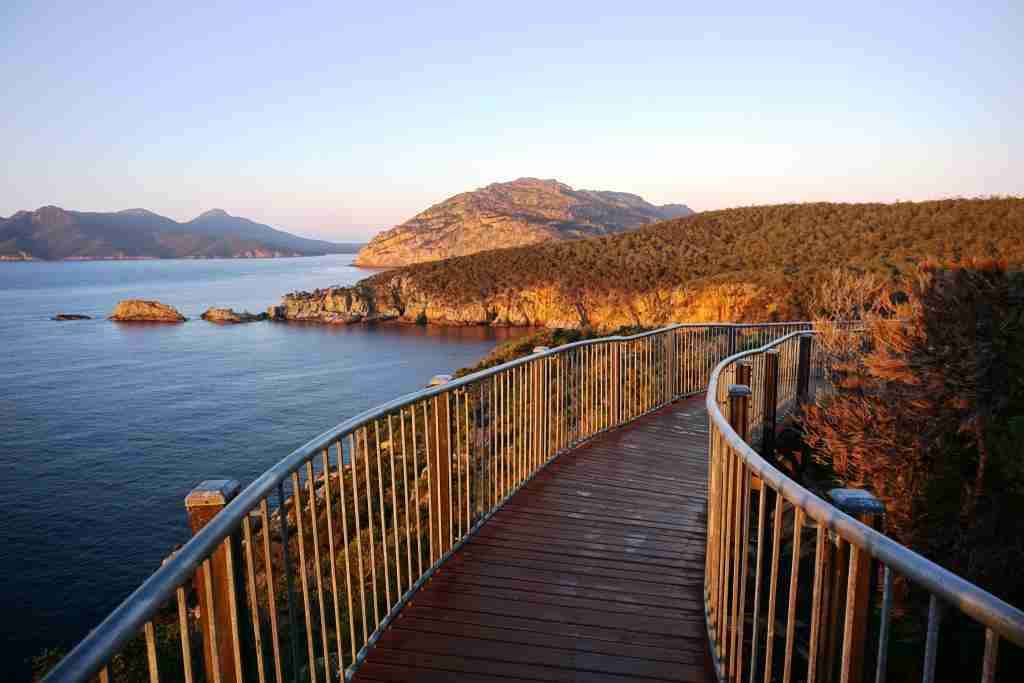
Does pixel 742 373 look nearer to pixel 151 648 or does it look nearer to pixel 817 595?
pixel 817 595

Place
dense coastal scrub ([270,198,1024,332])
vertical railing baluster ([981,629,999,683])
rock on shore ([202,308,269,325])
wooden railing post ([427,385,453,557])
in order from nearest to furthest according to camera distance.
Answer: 1. vertical railing baluster ([981,629,999,683])
2. wooden railing post ([427,385,453,557])
3. dense coastal scrub ([270,198,1024,332])
4. rock on shore ([202,308,269,325])

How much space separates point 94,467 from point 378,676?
100 ft

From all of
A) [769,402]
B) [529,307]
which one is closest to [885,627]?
[769,402]

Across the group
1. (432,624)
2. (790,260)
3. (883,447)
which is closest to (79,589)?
(432,624)

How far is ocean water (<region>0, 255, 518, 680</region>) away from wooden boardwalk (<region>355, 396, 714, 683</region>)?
670 inches

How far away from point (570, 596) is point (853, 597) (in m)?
2.52

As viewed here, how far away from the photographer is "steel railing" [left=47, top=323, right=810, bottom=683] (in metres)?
1.77

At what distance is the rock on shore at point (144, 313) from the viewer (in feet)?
260

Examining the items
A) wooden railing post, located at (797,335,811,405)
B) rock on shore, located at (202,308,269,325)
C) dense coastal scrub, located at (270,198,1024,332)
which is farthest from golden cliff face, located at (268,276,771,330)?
wooden railing post, located at (797,335,811,405)

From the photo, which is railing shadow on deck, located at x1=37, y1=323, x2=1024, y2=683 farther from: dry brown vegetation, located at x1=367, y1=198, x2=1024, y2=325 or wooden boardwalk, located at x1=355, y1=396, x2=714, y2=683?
dry brown vegetation, located at x1=367, y1=198, x2=1024, y2=325

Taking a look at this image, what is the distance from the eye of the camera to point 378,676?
3178 mm

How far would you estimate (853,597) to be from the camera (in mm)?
1717

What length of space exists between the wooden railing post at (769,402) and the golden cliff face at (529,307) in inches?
1051

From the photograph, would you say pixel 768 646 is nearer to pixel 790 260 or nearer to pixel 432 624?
pixel 432 624
